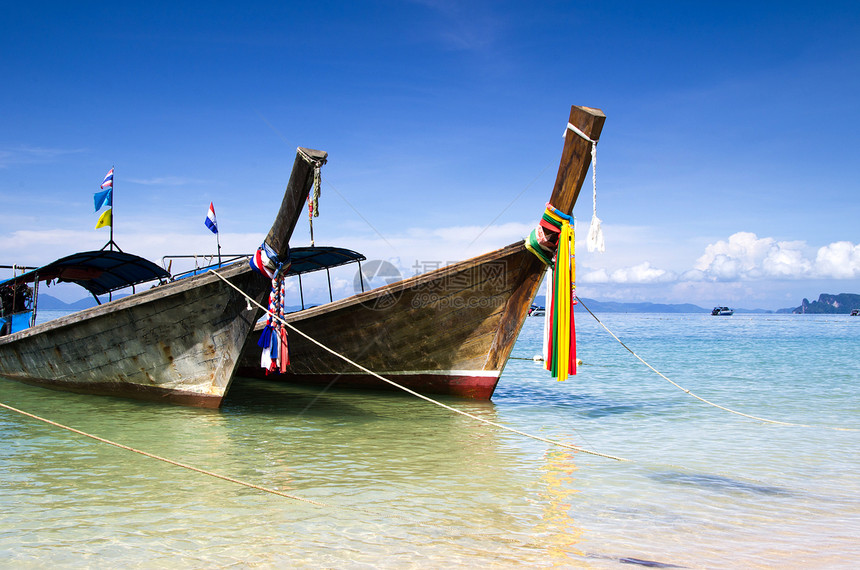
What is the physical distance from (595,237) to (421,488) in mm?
3329

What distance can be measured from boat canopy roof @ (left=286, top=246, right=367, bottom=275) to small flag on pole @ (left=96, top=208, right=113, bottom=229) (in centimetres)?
339

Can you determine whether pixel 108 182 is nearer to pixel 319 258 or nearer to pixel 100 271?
pixel 100 271

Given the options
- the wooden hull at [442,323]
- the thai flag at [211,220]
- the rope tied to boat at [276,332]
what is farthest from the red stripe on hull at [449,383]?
the thai flag at [211,220]

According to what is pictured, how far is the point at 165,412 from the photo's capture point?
8.12 metres

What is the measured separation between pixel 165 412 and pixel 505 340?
16.2 feet

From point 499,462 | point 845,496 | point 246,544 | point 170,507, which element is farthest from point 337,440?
point 845,496

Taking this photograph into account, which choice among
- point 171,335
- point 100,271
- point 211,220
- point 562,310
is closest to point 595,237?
point 562,310

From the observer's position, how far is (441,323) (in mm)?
8859

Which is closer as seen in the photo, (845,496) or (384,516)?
(384,516)

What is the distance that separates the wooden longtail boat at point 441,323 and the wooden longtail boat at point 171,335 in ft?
4.30

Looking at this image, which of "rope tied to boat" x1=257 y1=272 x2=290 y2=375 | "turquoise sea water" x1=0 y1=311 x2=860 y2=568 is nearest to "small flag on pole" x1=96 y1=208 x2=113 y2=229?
"turquoise sea water" x1=0 y1=311 x2=860 y2=568

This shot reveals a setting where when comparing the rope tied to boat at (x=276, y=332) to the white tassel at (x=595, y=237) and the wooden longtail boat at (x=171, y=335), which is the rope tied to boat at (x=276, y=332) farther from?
the white tassel at (x=595, y=237)

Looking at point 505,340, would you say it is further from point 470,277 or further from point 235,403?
point 235,403

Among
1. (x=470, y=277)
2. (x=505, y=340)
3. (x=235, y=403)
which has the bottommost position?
(x=235, y=403)
